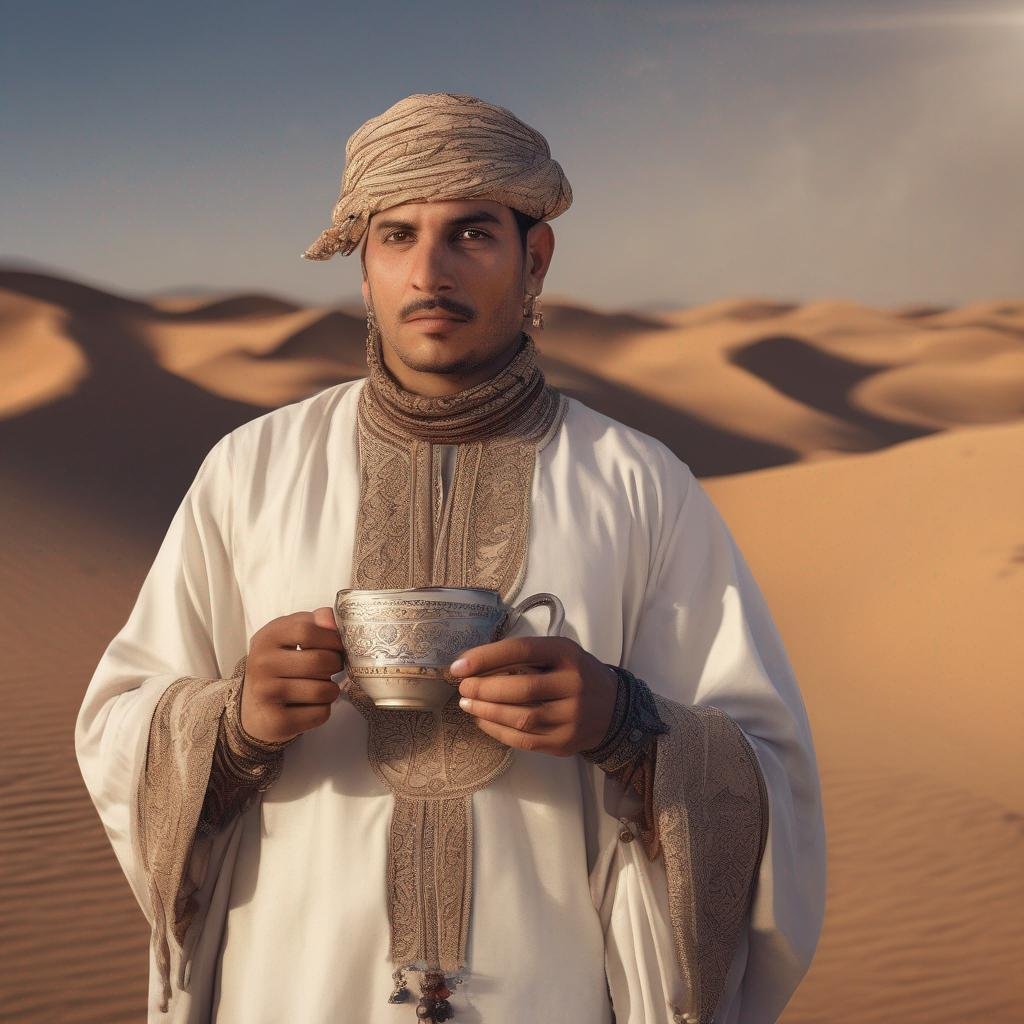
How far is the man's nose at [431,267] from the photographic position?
256 centimetres

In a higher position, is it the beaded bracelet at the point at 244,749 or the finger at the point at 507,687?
the finger at the point at 507,687

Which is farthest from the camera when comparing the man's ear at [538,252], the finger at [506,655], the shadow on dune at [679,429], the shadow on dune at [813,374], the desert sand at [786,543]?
the shadow on dune at [813,374]

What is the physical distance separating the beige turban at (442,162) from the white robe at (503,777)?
1.32 feet

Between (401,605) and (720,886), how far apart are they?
2.37 ft

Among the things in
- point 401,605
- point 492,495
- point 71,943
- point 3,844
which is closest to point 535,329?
point 492,495

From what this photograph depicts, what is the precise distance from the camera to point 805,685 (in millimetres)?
12633

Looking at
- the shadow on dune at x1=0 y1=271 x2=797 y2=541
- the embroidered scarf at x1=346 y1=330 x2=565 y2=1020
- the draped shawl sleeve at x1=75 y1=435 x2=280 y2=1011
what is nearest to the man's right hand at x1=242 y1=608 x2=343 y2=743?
the draped shawl sleeve at x1=75 y1=435 x2=280 y2=1011

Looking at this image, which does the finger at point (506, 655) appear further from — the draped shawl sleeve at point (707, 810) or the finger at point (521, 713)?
the draped shawl sleeve at point (707, 810)

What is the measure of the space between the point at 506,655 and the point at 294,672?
1.03 ft

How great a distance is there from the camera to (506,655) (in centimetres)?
212

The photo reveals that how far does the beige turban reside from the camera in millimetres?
2617

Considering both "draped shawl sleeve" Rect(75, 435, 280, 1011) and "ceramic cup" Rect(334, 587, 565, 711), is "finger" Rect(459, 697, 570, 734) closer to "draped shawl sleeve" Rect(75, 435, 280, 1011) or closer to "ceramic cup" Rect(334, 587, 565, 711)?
"ceramic cup" Rect(334, 587, 565, 711)

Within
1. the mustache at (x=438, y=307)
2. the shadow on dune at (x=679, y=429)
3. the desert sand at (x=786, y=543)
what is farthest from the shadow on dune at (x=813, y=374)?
the mustache at (x=438, y=307)

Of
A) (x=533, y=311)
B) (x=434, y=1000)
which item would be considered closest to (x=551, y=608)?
(x=434, y=1000)
